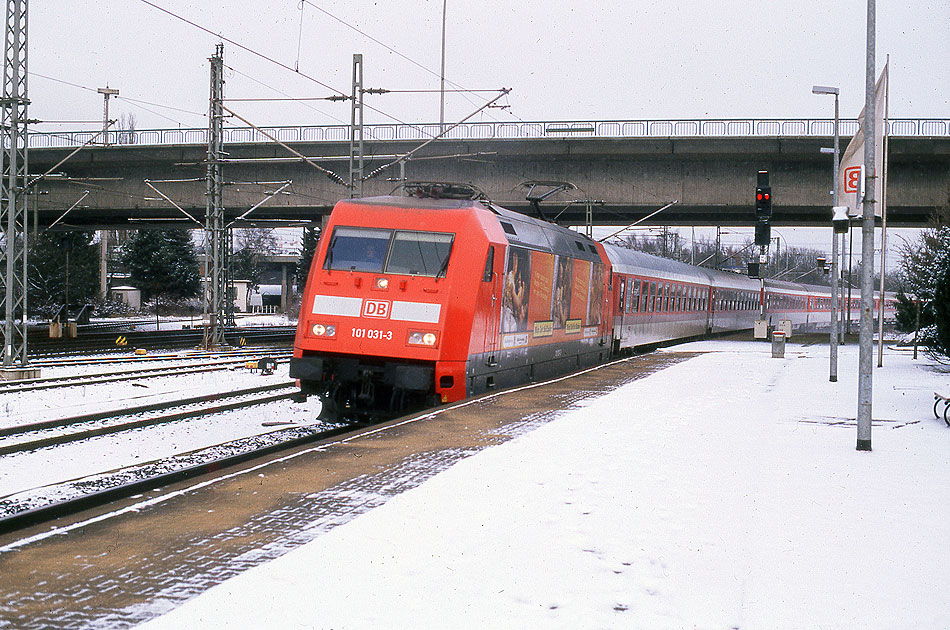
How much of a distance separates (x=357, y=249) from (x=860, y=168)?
7.16m

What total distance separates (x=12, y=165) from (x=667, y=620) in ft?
65.1

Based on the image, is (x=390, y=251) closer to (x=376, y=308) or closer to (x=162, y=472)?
(x=376, y=308)

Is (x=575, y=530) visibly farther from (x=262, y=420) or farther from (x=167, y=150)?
(x=167, y=150)

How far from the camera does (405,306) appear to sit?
12664 millimetres

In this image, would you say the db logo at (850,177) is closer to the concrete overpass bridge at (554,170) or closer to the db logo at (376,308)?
the db logo at (376,308)

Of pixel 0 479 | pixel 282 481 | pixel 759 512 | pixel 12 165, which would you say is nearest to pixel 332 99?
pixel 12 165

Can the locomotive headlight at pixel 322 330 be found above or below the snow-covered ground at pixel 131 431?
above

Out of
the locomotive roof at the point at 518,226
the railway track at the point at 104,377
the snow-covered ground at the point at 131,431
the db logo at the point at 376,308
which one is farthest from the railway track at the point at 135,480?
the railway track at the point at 104,377

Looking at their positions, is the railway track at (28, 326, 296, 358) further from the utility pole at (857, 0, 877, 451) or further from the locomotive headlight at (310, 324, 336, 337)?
the utility pole at (857, 0, 877, 451)

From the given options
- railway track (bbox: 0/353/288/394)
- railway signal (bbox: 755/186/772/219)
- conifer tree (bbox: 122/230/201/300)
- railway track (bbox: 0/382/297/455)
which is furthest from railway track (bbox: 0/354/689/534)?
conifer tree (bbox: 122/230/201/300)

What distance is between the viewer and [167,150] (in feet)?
119

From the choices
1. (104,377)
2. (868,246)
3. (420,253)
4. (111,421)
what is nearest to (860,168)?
(868,246)

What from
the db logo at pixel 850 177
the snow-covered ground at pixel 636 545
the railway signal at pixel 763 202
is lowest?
the snow-covered ground at pixel 636 545

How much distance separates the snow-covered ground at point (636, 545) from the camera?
5051 mm
